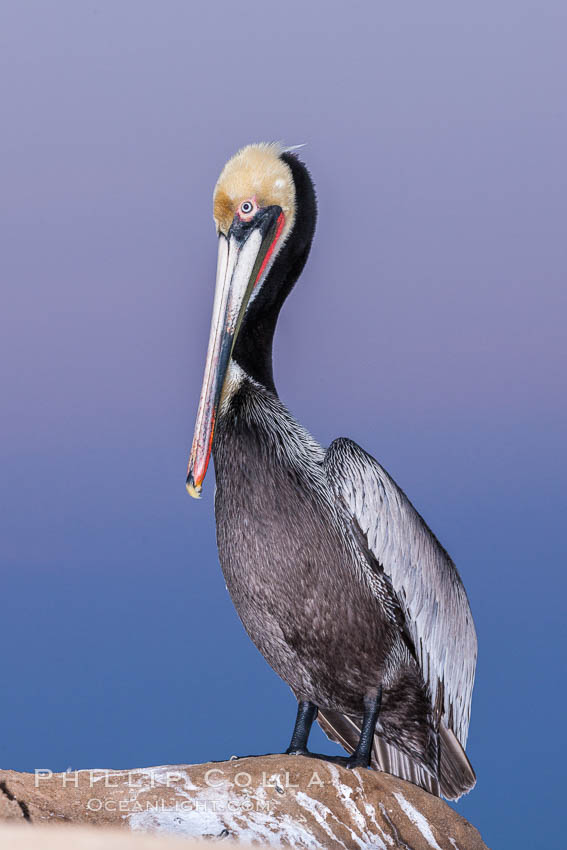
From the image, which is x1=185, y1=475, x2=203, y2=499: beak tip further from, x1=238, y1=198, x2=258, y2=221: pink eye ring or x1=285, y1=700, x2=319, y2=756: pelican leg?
x1=238, y1=198, x2=258, y2=221: pink eye ring

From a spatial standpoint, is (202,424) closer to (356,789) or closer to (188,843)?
(356,789)

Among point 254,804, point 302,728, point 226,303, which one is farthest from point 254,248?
point 254,804

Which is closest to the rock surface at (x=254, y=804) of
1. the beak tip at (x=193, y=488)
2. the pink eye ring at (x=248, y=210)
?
the beak tip at (x=193, y=488)

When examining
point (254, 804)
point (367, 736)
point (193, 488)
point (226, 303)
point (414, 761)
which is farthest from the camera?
point (414, 761)

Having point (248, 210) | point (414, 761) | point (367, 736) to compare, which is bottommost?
point (414, 761)

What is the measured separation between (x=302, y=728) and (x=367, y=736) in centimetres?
33

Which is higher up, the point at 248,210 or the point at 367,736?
the point at 248,210

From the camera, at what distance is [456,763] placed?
12.9 ft

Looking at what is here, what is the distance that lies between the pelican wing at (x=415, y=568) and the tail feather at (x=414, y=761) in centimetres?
9

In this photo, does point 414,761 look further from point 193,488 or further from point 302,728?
point 193,488

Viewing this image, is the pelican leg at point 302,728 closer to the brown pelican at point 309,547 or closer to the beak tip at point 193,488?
the brown pelican at point 309,547

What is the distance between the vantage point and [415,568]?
3.80 meters

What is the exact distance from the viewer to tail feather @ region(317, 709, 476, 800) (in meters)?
3.91

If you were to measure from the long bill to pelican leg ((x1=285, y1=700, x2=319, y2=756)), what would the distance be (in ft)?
3.21
